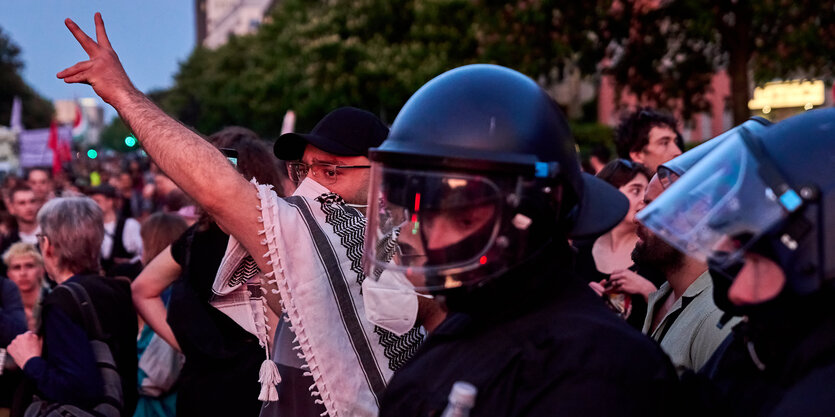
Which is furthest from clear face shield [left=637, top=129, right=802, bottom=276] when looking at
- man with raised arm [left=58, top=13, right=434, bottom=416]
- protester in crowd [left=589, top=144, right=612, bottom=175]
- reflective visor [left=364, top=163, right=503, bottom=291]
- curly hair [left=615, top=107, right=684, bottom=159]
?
protester in crowd [left=589, top=144, right=612, bottom=175]

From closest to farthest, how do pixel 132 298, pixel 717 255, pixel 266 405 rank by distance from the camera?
pixel 717 255
pixel 266 405
pixel 132 298

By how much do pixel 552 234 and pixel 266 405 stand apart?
1.47m

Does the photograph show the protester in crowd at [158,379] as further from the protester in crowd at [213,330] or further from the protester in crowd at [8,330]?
the protester in crowd at [213,330]

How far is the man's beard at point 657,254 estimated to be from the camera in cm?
332

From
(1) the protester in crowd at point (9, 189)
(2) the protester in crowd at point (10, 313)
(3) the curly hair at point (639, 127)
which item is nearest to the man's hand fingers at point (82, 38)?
(2) the protester in crowd at point (10, 313)

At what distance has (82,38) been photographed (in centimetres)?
267

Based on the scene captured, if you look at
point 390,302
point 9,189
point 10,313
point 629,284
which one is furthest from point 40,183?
point 390,302

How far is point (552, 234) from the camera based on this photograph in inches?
70.8

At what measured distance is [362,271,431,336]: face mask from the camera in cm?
237

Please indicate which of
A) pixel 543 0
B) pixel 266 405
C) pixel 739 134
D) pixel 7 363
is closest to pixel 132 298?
pixel 7 363

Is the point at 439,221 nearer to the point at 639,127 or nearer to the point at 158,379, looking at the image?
the point at 158,379

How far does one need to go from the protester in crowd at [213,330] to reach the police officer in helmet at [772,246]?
2.63 metres

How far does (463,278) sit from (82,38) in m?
1.52

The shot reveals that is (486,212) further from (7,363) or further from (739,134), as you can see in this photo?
(7,363)
